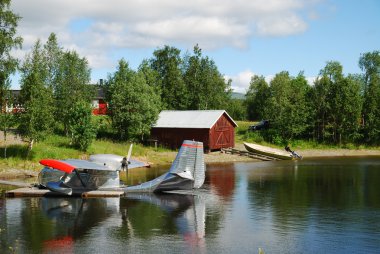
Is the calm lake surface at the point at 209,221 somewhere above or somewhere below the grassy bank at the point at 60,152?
below

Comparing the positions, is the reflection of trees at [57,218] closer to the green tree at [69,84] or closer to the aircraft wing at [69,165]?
the aircraft wing at [69,165]

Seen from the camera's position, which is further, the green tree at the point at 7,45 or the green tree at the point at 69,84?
the green tree at the point at 69,84

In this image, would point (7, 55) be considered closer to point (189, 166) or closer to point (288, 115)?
point (189, 166)

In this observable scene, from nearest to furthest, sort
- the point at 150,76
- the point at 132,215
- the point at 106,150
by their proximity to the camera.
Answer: the point at 132,215, the point at 106,150, the point at 150,76

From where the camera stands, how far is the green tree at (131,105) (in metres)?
58.5

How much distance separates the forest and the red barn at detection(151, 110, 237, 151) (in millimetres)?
2147

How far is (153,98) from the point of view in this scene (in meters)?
61.9

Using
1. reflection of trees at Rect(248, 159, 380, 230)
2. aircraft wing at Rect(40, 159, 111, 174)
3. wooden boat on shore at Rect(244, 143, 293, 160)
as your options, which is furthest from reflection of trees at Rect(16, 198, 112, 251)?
wooden boat on shore at Rect(244, 143, 293, 160)

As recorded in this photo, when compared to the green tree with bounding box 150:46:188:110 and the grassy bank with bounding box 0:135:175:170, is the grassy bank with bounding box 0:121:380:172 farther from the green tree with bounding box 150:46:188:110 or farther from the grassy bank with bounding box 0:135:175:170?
the green tree with bounding box 150:46:188:110

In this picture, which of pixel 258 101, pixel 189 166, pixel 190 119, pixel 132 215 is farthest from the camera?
pixel 258 101

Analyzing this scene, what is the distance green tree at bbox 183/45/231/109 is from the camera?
76875 millimetres

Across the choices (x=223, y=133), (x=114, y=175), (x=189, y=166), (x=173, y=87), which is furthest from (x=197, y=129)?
(x=189, y=166)

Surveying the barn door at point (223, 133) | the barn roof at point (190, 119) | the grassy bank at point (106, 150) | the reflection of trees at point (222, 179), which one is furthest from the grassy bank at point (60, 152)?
the reflection of trees at point (222, 179)

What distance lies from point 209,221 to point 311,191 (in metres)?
12.4
